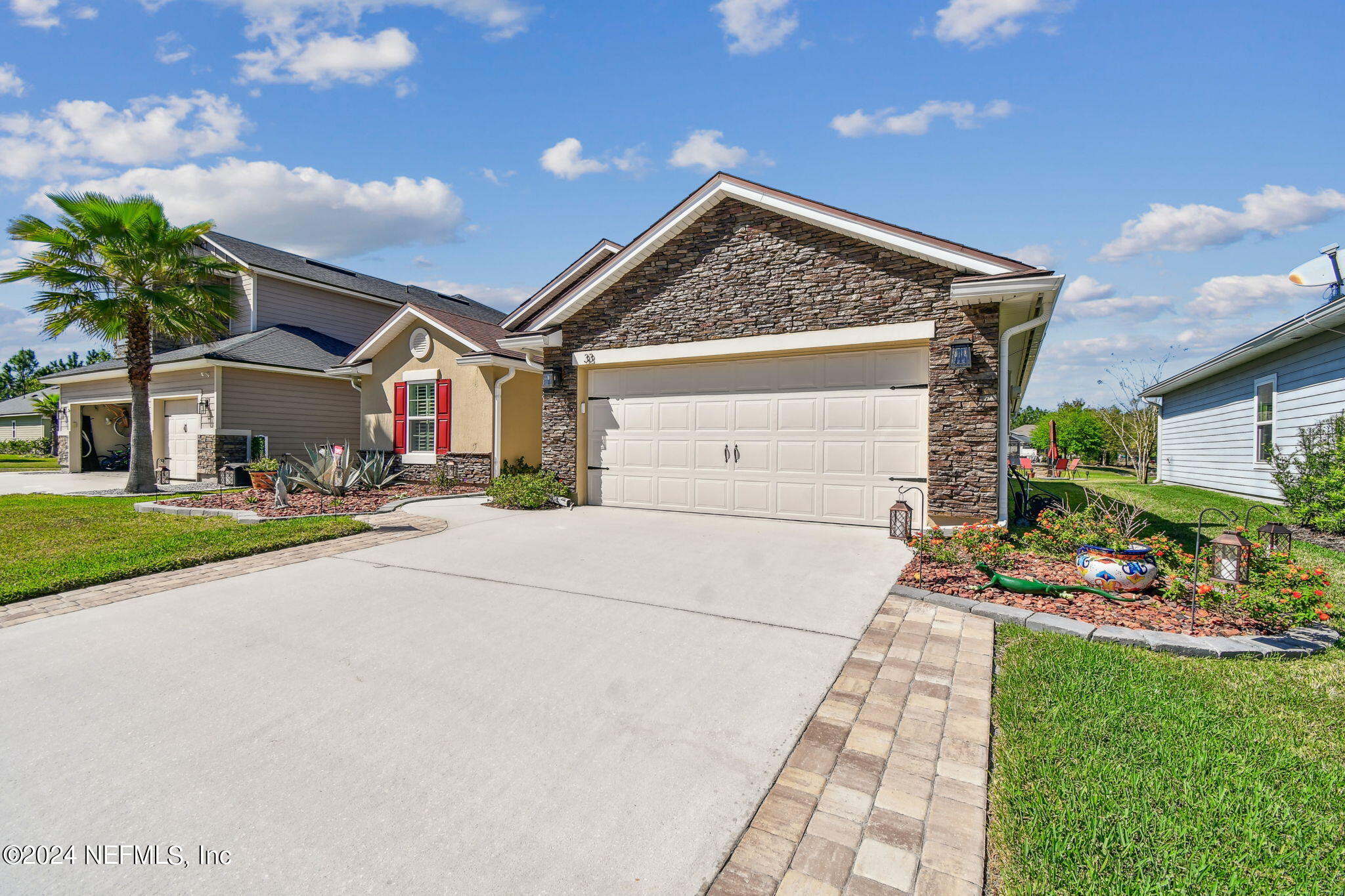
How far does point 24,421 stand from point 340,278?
2813cm

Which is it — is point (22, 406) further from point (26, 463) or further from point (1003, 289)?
point (1003, 289)

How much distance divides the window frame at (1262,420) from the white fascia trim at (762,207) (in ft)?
31.0

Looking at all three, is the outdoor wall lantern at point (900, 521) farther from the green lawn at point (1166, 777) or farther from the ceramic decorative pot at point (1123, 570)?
the green lawn at point (1166, 777)

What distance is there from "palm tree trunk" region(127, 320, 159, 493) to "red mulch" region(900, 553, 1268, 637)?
15.7 m

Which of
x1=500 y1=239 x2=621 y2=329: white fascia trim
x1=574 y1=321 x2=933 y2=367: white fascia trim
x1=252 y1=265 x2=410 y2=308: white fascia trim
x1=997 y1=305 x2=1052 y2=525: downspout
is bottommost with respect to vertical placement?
x1=997 y1=305 x2=1052 y2=525: downspout

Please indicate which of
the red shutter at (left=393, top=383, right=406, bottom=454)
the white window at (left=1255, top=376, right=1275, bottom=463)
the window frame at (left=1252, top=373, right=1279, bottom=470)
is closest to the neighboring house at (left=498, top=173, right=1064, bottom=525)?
the red shutter at (left=393, top=383, right=406, bottom=454)

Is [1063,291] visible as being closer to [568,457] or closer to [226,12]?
[568,457]

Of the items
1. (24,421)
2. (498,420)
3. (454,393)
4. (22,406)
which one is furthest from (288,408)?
(24,421)

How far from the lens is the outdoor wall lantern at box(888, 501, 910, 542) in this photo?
7441 mm

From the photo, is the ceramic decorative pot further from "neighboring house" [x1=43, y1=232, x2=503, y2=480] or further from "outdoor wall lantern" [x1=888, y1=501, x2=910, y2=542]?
"neighboring house" [x1=43, y1=232, x2=503, y2=480]

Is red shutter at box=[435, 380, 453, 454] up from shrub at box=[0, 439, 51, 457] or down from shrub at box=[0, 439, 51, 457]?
up

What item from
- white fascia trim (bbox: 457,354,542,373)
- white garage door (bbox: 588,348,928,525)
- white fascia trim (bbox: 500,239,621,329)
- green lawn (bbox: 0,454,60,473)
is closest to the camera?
white garage door (bbox: 588,348,928,525)

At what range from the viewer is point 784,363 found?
880cm

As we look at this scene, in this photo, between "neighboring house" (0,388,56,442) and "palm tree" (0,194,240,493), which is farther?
"neighboring house" (0,388,56,442)
